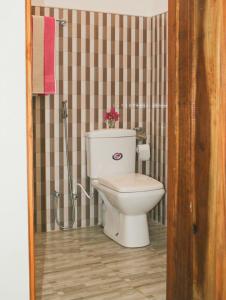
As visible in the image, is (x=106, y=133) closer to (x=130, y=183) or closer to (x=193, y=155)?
(x=130, y=183)

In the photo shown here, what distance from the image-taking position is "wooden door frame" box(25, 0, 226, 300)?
44.1 inches

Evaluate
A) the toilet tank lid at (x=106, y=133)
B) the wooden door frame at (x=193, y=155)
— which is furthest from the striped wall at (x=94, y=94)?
the wooden door frame at (x=193, y=155)

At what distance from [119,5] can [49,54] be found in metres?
0.95

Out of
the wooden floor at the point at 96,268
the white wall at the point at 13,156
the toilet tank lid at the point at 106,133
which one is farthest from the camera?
the toilet tank lid at the point at 106,133

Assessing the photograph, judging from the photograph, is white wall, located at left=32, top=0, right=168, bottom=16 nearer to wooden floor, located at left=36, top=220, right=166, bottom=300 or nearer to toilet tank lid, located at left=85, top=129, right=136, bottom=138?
toilet tank lid, located at left=85, top=129, right=136, bottom=138

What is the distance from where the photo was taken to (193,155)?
1.18m

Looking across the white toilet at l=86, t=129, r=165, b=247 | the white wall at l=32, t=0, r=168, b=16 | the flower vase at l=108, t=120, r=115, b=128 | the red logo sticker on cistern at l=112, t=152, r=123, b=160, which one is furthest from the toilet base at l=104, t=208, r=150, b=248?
the white wall at l=32, t=0, r=168, b=16

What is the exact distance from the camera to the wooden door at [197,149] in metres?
1.12

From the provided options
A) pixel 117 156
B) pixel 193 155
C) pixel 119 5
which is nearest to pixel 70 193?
pixel 117 156

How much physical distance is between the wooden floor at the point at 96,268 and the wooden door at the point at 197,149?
1.40 m

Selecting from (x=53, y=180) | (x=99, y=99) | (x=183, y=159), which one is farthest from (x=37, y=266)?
(x=183, y=159)

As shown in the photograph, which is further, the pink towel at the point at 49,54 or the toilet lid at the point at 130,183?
the pink towel at the point at 49,54

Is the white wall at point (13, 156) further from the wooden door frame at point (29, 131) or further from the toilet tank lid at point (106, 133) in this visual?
the toilet tank lid at point (106, 133)

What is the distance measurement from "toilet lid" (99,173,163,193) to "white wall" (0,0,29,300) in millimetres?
1793
